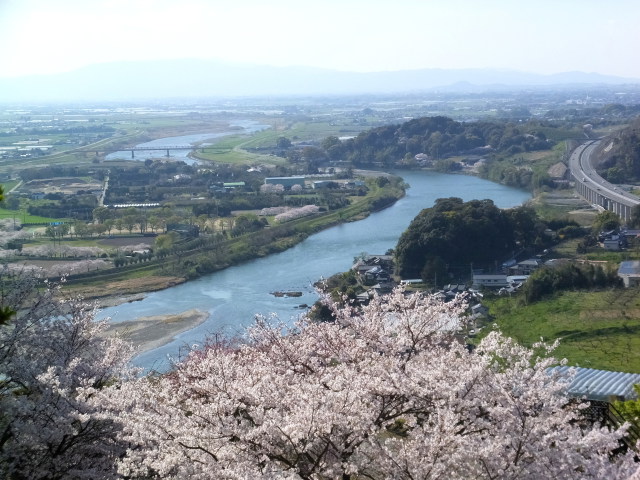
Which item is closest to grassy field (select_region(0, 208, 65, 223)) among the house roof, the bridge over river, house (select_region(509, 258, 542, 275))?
house (select_region(509, 258, 542, 275))

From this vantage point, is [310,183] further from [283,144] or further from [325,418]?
[325,418]

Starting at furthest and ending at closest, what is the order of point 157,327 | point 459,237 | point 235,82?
point 235,82
point 459,237
point 157,327

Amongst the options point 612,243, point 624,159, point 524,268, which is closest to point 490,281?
point 524,268

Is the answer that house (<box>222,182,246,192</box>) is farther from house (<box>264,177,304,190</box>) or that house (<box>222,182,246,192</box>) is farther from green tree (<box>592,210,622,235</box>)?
green tree (<box>592,210,622,235</box>)

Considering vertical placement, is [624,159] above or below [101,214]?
above

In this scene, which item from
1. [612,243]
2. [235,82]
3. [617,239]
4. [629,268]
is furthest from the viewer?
[235,82]

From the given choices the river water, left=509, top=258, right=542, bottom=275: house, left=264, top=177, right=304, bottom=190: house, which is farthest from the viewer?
the river water
